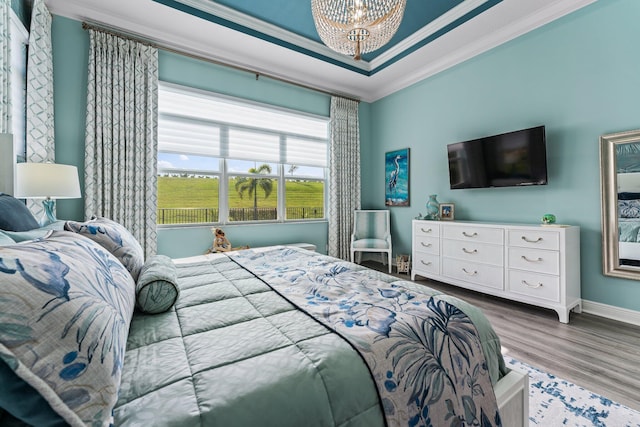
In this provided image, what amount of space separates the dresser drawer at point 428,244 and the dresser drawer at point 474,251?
0.10 meters

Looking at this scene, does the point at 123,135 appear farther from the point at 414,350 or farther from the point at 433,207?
the point at 433,207

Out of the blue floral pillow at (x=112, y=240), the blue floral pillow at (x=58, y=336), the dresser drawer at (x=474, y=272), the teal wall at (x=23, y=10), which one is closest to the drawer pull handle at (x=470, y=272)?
the dresser drawer at (x=474, y=272)

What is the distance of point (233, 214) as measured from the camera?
3.88 meters

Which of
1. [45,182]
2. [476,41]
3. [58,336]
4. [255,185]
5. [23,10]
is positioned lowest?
[58,336]

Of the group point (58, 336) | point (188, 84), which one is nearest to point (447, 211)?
point (188, 84)

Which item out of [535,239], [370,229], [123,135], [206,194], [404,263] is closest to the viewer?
A: [535,239]

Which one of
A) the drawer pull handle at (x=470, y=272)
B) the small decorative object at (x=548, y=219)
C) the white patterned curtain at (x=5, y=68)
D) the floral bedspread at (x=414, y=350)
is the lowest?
the drawer pull handle at (x=470, y=272)

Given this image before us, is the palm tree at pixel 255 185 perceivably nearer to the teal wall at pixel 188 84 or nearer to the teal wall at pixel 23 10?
the teal wall at pixel 188 84

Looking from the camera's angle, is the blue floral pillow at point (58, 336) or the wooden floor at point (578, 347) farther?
the wooden floor at point (578, 347)

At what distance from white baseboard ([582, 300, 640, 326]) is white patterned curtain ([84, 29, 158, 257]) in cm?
451

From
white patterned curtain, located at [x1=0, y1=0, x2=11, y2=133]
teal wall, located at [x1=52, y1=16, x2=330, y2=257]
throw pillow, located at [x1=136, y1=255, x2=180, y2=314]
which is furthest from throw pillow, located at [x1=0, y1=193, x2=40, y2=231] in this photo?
teal wall, located at [x1=52, y1=16, x2=330, y2=257]

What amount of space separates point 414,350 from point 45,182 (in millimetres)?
2609

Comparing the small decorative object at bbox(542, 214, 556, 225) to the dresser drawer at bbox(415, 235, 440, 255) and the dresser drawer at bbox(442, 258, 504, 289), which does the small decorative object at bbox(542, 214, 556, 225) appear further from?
the dresser drawer at bbox(415, 235, 440, 255)

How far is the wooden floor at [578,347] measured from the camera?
1621 mm
